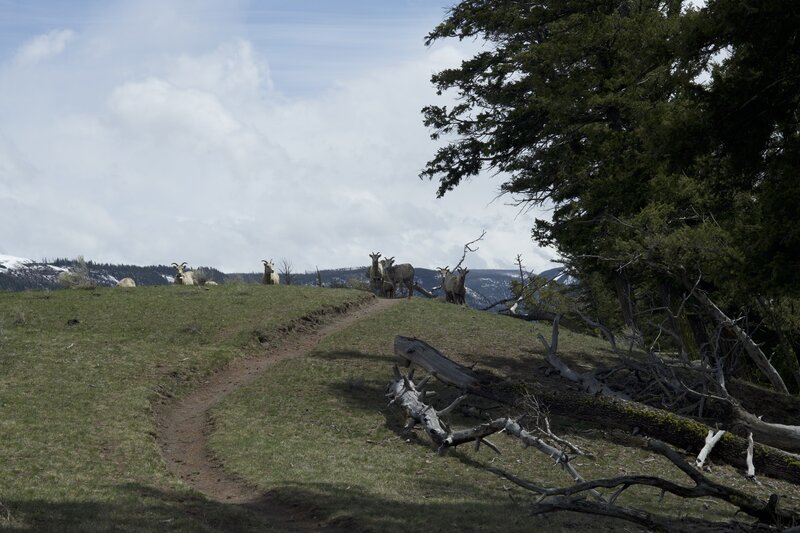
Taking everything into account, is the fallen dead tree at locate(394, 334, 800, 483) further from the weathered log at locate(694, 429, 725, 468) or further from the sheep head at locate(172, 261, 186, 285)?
the sheep head at locate(172, 261, 186, 285)

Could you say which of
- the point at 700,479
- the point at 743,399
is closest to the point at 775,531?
the point at 700,479

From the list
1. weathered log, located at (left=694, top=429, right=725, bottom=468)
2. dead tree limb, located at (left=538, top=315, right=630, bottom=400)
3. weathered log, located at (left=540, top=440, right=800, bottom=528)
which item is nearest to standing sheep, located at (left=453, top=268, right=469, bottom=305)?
dead tree limb, located at (left=538, top=315, right=630, bottom=400)

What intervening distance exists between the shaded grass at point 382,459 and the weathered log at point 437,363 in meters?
0.78

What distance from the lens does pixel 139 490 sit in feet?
41.3

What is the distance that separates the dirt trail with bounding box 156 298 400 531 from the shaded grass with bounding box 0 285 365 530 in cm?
48

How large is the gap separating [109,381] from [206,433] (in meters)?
4.57

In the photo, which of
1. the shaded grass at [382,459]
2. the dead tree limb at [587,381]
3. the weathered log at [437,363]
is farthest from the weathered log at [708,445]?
the weathered log at [437,363]

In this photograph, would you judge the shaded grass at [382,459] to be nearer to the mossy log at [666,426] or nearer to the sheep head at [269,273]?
the mossy log at [666,426]

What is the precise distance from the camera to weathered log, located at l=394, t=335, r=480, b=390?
1951 cm

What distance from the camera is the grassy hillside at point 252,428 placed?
1155 cm

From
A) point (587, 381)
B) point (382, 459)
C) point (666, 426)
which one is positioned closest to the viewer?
point (382, 459)

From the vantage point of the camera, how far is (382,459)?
15.6 metres

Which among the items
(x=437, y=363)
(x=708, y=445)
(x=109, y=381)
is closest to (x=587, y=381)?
(x=437, y=363)

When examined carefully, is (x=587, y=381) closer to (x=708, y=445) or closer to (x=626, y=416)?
(x=626, y=416)
